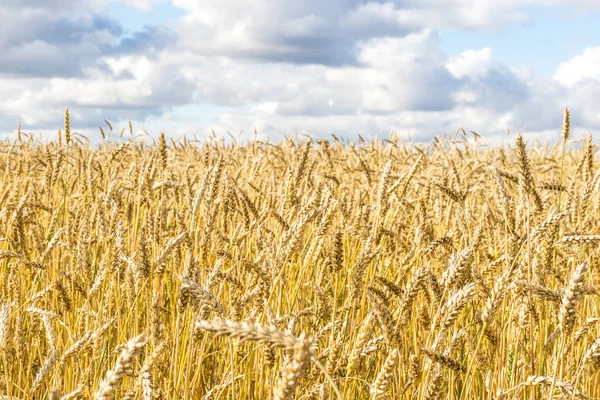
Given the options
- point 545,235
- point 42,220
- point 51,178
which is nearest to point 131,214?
point 51,178

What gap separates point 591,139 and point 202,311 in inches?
82.4

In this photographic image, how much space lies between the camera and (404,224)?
394 cm

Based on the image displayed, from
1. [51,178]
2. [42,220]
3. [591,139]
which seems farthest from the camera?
[42,220]

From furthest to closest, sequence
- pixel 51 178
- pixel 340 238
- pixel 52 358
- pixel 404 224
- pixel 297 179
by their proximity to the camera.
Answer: pixel 404 224 → pixel 51 178 → pixel 297 179 → pixel 340 238 → pixel 52 358

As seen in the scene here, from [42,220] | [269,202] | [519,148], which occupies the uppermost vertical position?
[519,148]

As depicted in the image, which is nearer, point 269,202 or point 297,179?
point 297,179

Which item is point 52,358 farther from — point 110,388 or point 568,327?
point 568,327

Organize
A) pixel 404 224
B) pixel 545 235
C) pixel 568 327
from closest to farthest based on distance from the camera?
pixel 568 327
pixel 545 235
pixel 404 224

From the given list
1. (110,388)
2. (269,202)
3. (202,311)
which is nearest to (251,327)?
(110,388)

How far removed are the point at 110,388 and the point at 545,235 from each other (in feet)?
5.15

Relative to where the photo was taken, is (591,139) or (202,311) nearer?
(202,311)

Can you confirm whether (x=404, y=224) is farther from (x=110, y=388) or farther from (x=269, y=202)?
(x=110, y=388)

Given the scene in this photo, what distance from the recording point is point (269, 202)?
10.9ft

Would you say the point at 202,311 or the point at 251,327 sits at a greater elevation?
the point at 251,327
